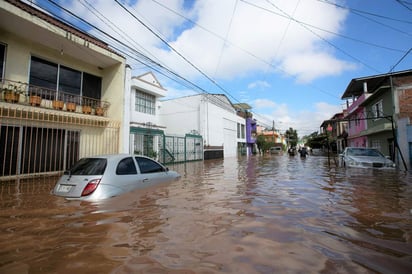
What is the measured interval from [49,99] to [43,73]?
120 centimetres

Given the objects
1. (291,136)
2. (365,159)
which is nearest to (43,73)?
(365,159)

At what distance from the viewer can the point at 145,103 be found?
17.5 meters

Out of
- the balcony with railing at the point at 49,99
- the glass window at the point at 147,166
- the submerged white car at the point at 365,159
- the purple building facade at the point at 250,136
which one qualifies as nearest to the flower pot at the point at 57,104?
the balcony with railing at the point at 49,99

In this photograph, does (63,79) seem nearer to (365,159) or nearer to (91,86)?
(91,86)

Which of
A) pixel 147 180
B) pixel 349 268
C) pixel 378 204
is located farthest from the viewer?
pixel 147 180

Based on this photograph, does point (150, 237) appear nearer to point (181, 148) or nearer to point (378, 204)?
point (378, 204)

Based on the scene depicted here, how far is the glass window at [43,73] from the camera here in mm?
9695

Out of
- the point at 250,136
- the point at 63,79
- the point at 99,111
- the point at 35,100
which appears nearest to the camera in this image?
the point at 35,100

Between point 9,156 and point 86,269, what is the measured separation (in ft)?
29.5

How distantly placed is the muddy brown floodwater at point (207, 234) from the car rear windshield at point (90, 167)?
661mm

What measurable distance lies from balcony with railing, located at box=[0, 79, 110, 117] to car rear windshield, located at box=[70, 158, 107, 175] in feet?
18.9

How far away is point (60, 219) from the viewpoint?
394 centimetres

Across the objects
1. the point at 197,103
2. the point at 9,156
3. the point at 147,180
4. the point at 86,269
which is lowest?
the point at 86,269

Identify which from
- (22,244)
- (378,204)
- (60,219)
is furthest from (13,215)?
(378,204)
